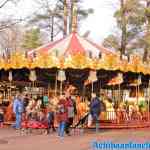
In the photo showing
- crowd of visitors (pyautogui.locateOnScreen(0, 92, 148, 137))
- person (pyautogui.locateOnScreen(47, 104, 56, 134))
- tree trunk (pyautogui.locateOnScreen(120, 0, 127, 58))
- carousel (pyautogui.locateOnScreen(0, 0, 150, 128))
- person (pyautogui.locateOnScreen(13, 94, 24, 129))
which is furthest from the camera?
tree trunk (pyautogui.locateOnScreen(120, 0, 127, 58))

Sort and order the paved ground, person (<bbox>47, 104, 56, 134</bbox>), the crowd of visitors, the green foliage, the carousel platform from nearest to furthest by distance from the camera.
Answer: the paved ground
the crowd of visitors
person (<bbox>47, 104, 56, 134</bbox>)
the carousel platform
the green foliage

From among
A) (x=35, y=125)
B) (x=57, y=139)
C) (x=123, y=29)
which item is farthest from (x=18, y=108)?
(x=123, y=29)

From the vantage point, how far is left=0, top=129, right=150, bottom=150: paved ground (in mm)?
16859

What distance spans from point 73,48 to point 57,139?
8.63 metres

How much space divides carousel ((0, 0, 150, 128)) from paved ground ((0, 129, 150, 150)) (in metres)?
3.79

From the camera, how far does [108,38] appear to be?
50.7 metres

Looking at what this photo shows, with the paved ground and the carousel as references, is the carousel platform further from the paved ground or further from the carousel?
the paved ground

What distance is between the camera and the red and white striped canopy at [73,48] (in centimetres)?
2588

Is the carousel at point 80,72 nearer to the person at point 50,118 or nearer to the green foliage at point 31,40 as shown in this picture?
the person at point 50,118

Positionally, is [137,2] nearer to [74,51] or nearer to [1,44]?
[74,51]

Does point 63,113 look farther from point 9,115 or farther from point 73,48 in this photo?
point 73,48

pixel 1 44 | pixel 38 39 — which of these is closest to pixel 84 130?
pixel 38 39

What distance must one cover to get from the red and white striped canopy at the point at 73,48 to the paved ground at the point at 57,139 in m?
4.68

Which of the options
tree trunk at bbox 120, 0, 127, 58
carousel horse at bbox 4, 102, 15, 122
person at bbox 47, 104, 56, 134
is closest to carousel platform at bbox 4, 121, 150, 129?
carousel horse at bbox 4, 102, 15, 122
